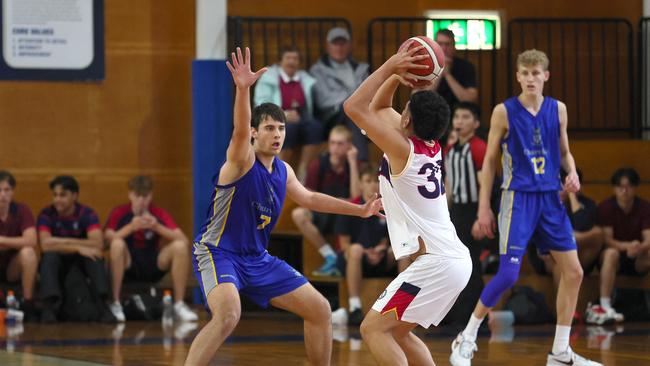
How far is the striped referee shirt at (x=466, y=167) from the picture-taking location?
1082 centimetres

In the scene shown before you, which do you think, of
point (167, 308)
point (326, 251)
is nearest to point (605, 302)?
point (326, 251)

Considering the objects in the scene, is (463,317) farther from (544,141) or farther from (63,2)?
(63,2)

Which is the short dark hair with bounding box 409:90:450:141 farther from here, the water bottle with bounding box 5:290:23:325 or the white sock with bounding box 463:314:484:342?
the water bottle with bounding box 5:290:23:325

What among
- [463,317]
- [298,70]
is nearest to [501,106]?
[463,317]

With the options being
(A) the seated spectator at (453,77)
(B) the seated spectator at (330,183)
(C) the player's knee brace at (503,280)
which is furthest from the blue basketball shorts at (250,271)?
(A) the seated spectator at (453,77)

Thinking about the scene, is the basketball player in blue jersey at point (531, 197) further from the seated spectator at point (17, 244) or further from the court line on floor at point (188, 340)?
the seated spectator at point (17, 244)

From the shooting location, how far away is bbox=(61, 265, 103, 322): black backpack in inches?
460

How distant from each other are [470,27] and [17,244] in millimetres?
5266

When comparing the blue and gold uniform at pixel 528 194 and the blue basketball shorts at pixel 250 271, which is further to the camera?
the blue and gold uniform at pixel 528 194

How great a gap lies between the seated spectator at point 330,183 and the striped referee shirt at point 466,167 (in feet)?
3.54

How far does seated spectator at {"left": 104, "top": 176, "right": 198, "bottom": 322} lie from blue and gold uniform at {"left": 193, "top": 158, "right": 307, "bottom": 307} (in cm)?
498

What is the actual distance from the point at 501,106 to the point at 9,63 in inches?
250

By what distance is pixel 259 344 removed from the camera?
9.67m

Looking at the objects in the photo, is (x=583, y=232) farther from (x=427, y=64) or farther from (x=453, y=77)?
(x=427, y=64)
